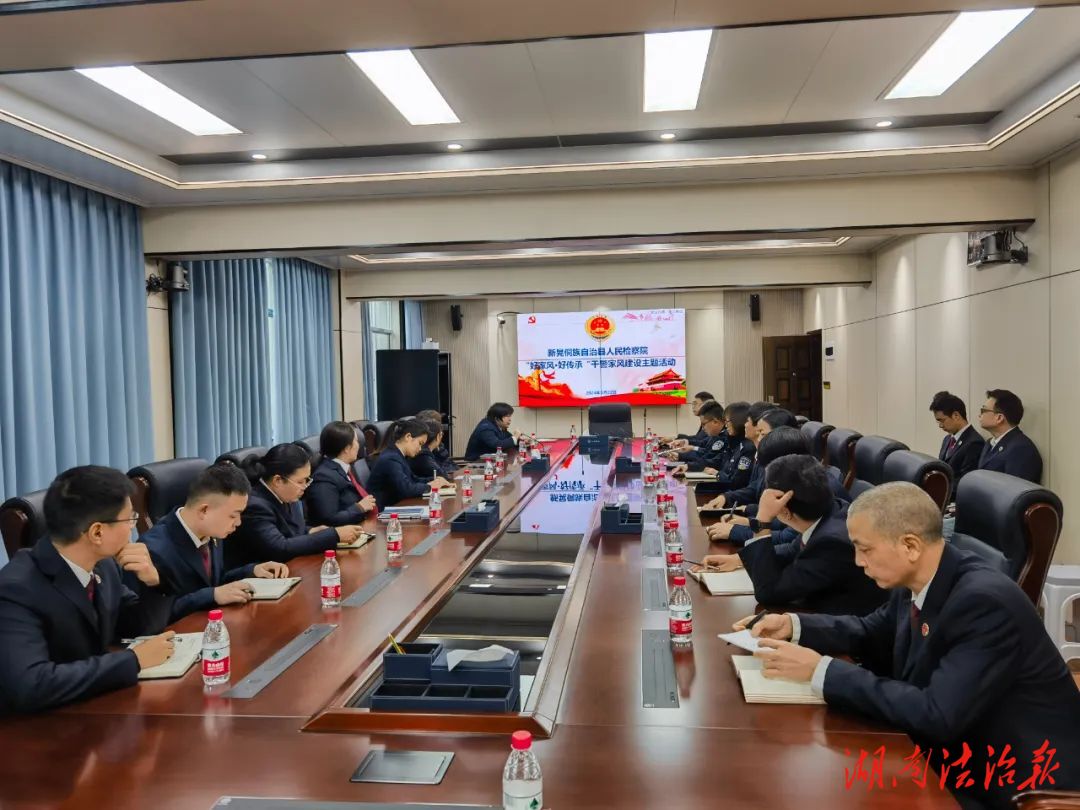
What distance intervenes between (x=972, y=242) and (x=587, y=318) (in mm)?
5692

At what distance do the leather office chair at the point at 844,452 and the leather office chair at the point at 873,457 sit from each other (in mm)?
355

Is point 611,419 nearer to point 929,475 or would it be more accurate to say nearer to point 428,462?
point 428,462

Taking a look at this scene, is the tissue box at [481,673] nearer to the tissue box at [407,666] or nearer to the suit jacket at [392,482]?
the tissue box at [407,666]

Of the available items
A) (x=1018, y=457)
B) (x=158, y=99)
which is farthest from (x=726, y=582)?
(x=158, y=99)

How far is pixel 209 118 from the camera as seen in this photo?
4.18m

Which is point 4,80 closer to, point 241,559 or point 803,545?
point 241,559

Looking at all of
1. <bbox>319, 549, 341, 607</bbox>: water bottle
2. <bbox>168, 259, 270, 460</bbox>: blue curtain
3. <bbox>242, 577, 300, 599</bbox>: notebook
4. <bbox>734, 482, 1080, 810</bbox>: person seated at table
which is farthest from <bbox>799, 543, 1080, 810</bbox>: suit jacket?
<bbox>168, 259, 270, 460</bbox>: blue curtain

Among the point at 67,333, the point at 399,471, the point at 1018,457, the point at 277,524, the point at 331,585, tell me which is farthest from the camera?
the point at 399,471

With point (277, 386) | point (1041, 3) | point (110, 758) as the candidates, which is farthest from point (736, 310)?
point (110, 758)

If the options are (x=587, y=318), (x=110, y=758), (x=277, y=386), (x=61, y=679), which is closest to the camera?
(x=110, y=758)

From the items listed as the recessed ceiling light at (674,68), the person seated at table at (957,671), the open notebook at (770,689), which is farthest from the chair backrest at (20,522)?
the recessed ceiling light at (674,68)

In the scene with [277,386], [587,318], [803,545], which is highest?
[587,318]

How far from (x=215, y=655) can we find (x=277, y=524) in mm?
1566

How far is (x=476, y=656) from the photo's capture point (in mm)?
1838
